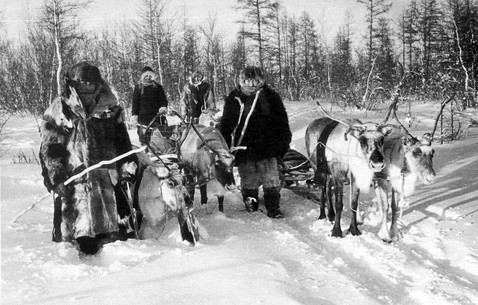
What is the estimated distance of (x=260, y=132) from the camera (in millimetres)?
5668

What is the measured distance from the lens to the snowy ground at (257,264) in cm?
279

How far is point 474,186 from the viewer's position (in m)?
7.01

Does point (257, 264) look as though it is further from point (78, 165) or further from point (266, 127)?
point (266, 127)

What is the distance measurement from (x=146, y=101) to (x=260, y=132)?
2.84 m

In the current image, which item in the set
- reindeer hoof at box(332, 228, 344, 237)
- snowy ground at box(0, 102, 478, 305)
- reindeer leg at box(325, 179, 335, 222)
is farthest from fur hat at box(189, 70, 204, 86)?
reindeer hoof at box(332, 228, 344, 237)

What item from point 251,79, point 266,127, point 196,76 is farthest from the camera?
point 196,76

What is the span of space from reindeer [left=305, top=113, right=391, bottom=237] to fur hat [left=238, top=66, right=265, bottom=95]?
1050 mm

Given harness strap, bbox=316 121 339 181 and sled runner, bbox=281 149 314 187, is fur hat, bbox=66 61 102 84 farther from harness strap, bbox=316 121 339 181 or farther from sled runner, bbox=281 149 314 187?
sled runner, bbox=281 149 314 187

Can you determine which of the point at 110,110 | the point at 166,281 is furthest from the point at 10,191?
the point at 166,281

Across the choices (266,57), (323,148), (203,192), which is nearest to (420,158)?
(323,148)

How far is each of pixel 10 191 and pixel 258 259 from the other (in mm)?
5126

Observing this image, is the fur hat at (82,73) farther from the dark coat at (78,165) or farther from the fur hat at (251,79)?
the fur hat at (251,79)

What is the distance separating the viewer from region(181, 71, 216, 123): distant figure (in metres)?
8.00

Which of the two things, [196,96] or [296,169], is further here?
[196,96]
